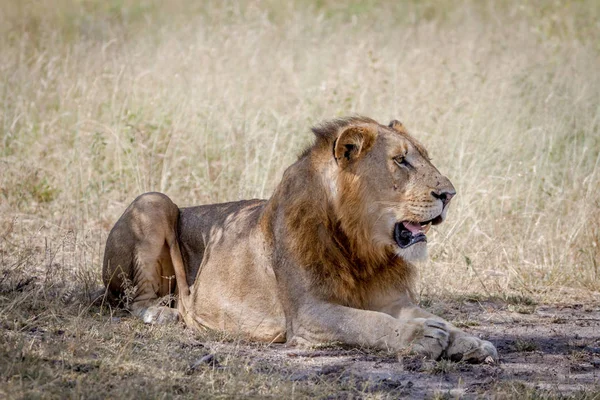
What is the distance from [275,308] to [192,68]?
16.5 feet

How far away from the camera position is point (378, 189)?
194 inches

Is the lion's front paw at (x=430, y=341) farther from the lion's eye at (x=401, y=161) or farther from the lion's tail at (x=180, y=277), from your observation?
the lion's tail at (x=180, y=277)

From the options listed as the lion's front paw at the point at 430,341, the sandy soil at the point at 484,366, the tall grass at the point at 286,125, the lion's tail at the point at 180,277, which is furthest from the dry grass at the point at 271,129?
the lion's front paw at the point at 430,341

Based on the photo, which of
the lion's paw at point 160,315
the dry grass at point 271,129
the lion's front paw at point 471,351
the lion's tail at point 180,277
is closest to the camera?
the lion's front paw at point 471,351

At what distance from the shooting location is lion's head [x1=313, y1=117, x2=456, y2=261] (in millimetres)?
4891

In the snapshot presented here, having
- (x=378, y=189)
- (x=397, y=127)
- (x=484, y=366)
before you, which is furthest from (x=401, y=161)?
(x=484, y=366)

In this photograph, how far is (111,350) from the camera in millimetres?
4340

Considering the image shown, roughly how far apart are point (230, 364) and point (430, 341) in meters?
1.05

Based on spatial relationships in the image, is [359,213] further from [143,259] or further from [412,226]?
[143,259]

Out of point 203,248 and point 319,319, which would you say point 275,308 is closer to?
point 319,319

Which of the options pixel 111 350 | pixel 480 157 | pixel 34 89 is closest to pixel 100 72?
pixel 34 89

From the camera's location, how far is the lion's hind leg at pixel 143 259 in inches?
225

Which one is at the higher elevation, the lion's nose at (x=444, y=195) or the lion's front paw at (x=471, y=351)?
the lion's nose at (x=444, y=195)

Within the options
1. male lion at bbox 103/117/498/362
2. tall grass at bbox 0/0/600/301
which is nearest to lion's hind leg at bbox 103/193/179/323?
male lion at bbox 103/117/498/362
